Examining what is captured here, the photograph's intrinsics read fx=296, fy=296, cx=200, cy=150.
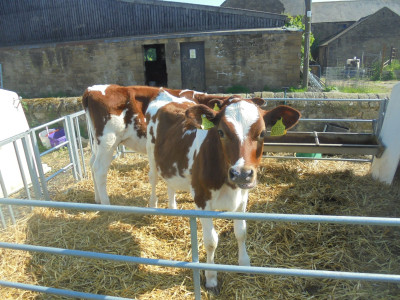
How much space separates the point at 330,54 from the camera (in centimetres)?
3136

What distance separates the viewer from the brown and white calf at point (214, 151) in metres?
2.39

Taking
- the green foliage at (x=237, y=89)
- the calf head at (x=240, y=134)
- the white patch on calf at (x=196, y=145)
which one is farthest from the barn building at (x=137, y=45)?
→ the calf head at (x=240, y=134)

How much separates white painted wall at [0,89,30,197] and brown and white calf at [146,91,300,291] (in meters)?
3.10

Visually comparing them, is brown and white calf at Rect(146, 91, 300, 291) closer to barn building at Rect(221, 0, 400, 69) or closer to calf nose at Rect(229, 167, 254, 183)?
calf nose at Rect(229, 167, 254, 183)

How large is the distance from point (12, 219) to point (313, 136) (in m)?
5.22

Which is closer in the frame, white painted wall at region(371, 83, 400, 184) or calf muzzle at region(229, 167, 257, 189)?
calf muzzle at region(229, 167, 257, 189)

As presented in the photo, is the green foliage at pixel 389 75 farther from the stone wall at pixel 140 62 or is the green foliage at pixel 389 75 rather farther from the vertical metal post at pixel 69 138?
the vertical metal post at pixel 69 138

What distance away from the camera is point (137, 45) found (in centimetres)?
1459

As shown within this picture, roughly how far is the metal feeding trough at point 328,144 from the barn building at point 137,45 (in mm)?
8326

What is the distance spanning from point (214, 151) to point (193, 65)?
39.8ft

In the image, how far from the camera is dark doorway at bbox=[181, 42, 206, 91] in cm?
1405

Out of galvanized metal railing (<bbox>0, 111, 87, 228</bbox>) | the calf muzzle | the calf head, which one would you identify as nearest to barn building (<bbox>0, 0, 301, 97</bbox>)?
galvanized metal railing (<bbox>0, 111, 87, 228</bbox>)

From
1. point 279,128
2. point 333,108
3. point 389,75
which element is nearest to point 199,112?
point 279,128

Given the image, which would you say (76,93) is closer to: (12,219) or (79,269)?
(12,219)
